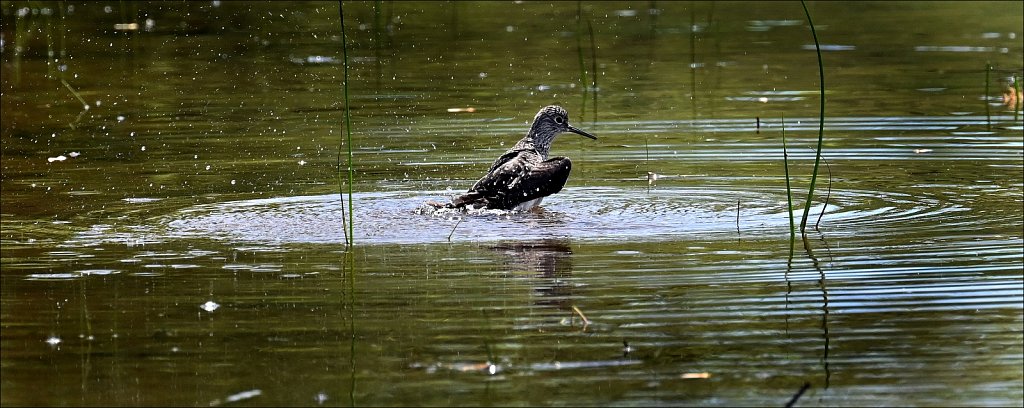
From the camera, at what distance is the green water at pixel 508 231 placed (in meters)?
6.21

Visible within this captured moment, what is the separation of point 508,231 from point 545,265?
123 cm

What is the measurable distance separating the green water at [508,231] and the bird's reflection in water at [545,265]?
0.03 m

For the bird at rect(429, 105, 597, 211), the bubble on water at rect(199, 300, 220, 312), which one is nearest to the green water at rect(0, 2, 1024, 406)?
the bubble on water at rect(199, 300, 220, 312)

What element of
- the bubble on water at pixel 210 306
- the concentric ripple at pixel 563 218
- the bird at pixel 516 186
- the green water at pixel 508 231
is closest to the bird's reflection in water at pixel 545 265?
the green water at pixel 508 231

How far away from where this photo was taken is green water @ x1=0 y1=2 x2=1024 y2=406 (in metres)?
6.21

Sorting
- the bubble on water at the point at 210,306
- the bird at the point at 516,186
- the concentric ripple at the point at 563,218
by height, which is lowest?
the bubble on water at the point at 210,306

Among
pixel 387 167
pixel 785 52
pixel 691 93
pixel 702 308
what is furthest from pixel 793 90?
pixel 702 308

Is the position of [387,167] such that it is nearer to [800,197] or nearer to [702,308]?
[800,197]

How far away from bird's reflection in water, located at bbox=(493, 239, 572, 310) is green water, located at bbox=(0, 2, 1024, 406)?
26mm

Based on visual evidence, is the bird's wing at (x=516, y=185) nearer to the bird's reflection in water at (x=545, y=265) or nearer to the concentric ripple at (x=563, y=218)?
the concentric ripple at (x=563, y=218)

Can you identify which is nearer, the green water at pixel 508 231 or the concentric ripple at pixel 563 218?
the green water at pixel 508 231

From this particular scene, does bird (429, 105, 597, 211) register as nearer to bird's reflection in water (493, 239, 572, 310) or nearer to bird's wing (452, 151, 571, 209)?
bird's wing (452, 151, 571, 209)

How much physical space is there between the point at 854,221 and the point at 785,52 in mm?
9772

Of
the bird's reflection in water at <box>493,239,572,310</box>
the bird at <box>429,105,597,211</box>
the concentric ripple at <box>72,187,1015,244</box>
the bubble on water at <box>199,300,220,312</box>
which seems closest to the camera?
the bubble on water at <box>199,300,220,312</box>
